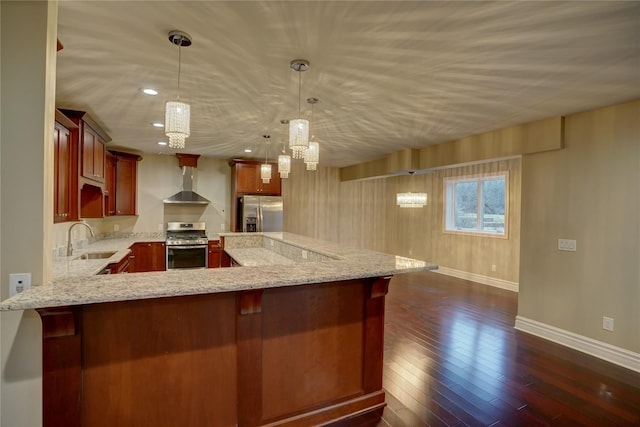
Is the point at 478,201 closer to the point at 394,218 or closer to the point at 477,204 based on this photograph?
the point at 477,204

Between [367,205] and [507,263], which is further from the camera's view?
[367,205]

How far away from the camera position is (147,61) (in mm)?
2273

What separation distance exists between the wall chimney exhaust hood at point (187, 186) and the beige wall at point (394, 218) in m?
2.00

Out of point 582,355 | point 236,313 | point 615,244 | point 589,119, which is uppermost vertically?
point 589,119

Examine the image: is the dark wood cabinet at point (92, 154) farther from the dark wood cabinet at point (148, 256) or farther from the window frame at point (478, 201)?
the window frame at point (478, 201)

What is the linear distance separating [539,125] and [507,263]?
3.06 meters

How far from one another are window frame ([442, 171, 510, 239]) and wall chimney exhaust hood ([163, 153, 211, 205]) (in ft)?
16.8

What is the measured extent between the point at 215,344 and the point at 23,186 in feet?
4.06

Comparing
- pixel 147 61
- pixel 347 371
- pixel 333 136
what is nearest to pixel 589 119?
pixel 333 136

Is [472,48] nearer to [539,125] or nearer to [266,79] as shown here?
[266,79]

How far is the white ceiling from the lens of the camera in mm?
1707

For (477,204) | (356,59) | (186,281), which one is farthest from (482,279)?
(186,281)

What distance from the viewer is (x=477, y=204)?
6.45 m

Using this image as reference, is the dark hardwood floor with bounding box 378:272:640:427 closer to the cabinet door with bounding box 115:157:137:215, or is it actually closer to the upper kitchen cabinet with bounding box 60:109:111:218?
the upper kitchen cabinet with bounding box 60:109:111:218
